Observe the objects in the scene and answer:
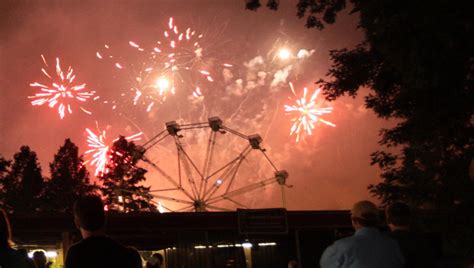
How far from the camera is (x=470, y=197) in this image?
14.4 meters

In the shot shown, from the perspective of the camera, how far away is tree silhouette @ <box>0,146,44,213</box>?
55469 mm

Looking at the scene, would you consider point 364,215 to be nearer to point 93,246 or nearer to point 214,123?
point 93,246

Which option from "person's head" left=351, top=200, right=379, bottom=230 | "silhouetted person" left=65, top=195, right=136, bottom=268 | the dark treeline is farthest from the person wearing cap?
the dark treeline

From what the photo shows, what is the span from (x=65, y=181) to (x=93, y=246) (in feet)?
186

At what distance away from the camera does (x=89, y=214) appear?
10.9 ft

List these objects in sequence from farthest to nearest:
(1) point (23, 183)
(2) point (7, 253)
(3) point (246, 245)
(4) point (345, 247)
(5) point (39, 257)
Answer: (1) point (23, 183) → (3) point (246, 245) → (5) point (39, 257) → (4) point (345, 247) → (2) point (7, 253)

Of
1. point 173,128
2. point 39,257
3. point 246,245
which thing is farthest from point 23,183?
point 39,257

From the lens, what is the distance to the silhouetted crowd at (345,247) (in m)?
3.28

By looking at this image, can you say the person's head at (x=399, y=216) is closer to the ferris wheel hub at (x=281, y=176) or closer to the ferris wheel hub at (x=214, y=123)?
the ferris wheel hub at (x=281, y=176)

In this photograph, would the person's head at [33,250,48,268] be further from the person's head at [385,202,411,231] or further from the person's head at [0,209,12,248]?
the person's head at [385,202,411,231]

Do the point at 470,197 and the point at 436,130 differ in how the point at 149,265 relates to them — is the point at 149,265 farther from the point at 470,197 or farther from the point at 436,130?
the point at 470,197

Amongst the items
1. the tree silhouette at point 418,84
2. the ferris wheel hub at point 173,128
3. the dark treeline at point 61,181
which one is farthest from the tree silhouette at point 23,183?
the tree silhouette at point 418,84

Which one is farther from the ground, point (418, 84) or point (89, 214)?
point (418, 84)

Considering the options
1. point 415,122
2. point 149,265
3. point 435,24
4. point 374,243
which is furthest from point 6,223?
point 415,122
